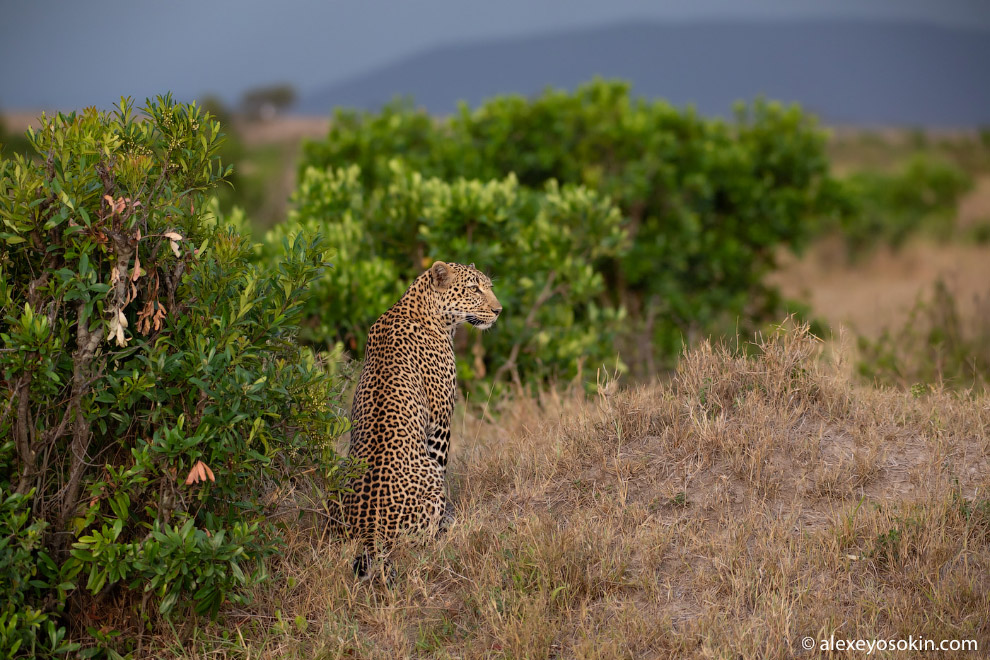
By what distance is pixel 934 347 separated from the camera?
887cm

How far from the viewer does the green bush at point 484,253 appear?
27.7 feet

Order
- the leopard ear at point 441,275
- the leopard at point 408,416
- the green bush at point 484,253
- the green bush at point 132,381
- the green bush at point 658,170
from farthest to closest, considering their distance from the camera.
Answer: the green bush at point 658,170, the green bush at point 484,253, the leopard ear at point 441,275, the leopard at point 408,416, the green bush at point 132,381

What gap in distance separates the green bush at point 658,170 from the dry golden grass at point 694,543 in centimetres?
561

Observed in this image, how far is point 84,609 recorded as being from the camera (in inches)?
188

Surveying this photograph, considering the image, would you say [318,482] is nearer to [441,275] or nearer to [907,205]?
[441,275]

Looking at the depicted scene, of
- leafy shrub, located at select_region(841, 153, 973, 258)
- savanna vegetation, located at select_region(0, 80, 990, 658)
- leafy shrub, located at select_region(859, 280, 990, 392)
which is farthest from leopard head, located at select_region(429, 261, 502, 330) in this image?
leafy shrub, located at select_region(841, 153, 973, 258)

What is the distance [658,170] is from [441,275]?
695cm

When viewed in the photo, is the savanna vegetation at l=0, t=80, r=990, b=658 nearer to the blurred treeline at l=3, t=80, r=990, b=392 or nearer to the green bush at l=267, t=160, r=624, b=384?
the green bush at l=267, t=160, r=624, b=384

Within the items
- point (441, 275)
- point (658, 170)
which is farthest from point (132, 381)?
point (658, 170)

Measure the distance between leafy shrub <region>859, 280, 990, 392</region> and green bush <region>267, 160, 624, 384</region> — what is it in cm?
275

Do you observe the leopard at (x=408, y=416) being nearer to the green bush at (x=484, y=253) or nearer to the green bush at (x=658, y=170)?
the green bush at (x=484, y=253)

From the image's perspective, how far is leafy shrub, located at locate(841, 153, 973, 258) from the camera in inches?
914

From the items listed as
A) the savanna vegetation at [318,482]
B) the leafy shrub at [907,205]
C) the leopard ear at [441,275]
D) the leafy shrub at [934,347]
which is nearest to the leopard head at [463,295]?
the leopard ear at [441,275]

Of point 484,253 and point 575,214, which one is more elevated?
point 575,214
